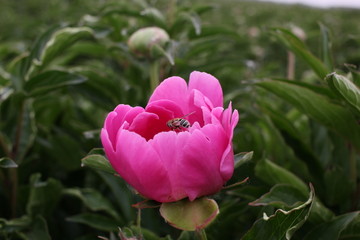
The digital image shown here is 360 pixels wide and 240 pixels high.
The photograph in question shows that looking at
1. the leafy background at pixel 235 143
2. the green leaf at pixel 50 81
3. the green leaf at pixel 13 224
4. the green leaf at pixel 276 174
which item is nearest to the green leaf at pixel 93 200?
the leafy background at pixel 235 143

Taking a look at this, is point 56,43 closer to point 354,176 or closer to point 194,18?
point 194,18

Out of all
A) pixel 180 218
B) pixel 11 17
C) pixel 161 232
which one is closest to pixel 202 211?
pixel 180 218

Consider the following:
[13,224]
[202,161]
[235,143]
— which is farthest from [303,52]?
[13,224]

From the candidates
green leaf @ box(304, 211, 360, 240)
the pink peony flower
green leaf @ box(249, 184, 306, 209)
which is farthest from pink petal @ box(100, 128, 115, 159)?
green leaf @ box(304, 211, 360, 240)

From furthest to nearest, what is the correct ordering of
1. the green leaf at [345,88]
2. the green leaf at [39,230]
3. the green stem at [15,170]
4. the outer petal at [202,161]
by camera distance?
the green stem at [15,170], the green leaf at [39,230], the green leaf at [345,88], the outer petal at [202,161]

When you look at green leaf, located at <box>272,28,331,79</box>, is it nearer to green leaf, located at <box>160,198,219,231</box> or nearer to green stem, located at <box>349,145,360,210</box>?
green stem, located at <box>349,145,360,210</box>

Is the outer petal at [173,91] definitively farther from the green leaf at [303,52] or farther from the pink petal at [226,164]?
the green leaf at [303,52]
